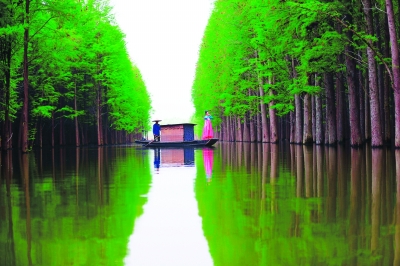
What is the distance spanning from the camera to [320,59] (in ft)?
79.0

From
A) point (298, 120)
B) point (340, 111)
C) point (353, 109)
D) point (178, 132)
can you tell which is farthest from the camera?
point (178, 132)

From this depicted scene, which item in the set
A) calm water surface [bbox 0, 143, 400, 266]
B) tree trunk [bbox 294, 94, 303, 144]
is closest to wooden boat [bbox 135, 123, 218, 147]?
tree trunk [bbox 294, 94, 303, 144]

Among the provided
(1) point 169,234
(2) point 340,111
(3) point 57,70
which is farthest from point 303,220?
(3) point 57,70

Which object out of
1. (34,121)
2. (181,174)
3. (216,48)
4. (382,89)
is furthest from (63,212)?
(216,48)

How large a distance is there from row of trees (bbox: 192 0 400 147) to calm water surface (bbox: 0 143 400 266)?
1225 centimetres

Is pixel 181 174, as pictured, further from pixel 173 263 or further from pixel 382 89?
pixel 382 89

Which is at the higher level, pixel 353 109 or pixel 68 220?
pixel 353 109

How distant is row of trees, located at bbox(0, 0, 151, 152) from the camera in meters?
24.1

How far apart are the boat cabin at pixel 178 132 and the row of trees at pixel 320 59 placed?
400 cm

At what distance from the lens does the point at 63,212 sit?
6.36 m

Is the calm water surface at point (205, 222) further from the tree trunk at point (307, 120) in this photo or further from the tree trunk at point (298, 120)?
the tree trunk at point (298, 120)

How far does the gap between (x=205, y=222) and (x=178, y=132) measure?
36.6 meters

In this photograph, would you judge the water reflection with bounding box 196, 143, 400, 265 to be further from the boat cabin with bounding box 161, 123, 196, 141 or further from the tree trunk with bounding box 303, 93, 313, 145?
the boat cabin with bounding box 161, 123, 196, 141

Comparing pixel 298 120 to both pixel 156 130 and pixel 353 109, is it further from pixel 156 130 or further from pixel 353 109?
pixel 156 130
